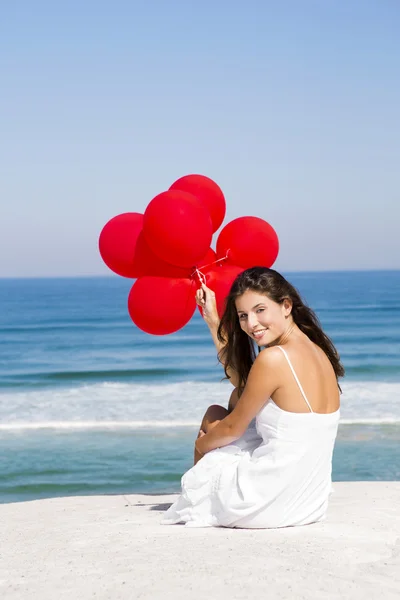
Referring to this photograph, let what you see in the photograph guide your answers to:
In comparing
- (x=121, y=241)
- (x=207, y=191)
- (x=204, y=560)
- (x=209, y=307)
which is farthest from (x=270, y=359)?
(x=207, y=191)

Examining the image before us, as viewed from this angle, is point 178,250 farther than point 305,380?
Yes

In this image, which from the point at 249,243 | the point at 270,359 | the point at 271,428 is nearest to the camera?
the point at 270,359

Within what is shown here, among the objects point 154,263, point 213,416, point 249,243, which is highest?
point 249,243

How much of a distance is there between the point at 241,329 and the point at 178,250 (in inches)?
31.4

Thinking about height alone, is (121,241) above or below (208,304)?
above

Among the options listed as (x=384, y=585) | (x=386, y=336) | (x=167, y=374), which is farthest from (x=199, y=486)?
(x=386, y=336)

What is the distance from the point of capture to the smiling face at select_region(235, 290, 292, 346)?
408cm

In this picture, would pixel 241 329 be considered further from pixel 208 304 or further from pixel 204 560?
pixel 204 560

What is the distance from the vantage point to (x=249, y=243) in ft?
17.4

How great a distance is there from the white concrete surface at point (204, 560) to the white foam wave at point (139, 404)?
7.31 m

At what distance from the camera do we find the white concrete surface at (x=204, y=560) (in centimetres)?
327

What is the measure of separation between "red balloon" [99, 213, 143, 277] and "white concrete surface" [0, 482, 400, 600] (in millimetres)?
1582

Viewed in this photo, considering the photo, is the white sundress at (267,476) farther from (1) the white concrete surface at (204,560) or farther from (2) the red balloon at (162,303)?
(2) the red balloon at (162,303)

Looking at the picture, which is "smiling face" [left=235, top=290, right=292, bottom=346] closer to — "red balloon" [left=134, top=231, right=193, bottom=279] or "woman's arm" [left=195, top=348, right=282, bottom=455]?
"woman's arm" [left=195, top=348, right=282, bottom=455]
